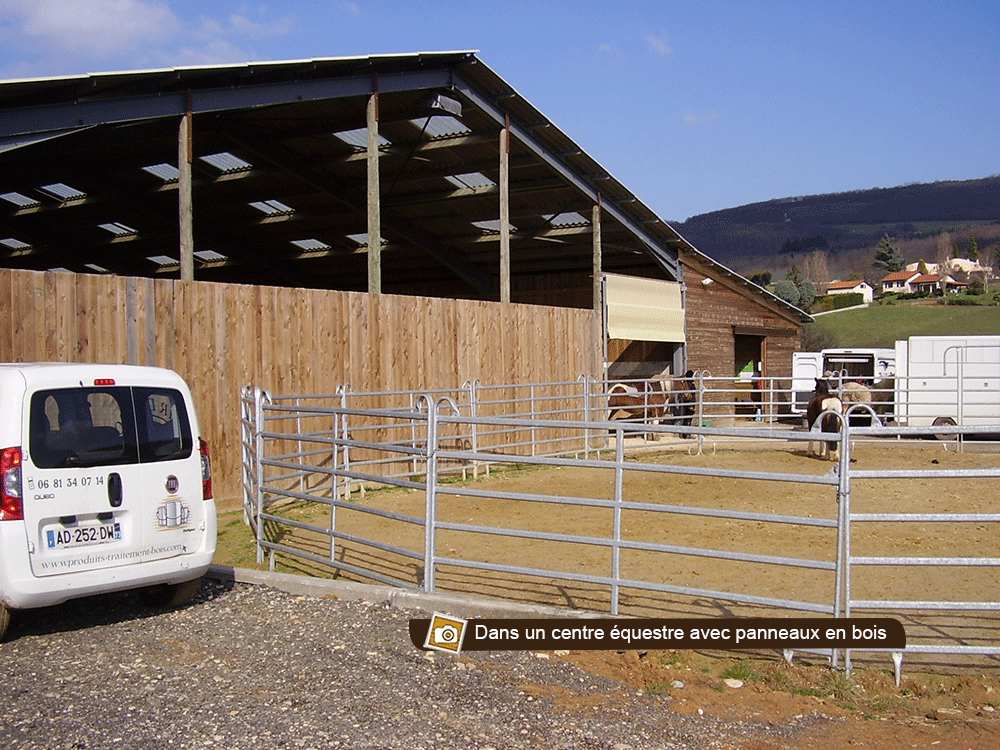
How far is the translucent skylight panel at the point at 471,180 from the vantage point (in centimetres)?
1987

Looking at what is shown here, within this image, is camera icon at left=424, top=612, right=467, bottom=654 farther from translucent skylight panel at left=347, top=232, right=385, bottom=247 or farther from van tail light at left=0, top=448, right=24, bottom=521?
translucent skylight panel at left=347, top=232, right=385, bottom=247

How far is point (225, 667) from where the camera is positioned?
17.2ft

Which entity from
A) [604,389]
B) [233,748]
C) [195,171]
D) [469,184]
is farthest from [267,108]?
[233,748]

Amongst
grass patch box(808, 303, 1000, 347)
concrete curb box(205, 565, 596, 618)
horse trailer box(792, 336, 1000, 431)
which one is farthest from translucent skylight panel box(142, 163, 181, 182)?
grass patch box(808, 303, 1000, 347)

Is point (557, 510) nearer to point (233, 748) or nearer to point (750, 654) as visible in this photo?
point (750, 654)

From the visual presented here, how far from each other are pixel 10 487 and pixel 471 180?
15.5 m

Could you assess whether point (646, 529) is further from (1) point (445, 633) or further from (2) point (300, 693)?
(2) point (300, 693)

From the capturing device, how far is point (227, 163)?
1889 cm

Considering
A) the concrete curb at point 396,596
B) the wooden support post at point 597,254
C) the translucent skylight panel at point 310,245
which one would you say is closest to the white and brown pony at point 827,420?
the wooden support post at point 597,254

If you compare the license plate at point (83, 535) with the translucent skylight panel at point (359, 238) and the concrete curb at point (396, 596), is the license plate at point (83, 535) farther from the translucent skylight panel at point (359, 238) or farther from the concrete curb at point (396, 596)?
the translucent skylight panel at point (359, 238)

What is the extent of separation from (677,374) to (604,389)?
5.80m

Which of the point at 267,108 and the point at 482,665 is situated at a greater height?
the point at 267,108

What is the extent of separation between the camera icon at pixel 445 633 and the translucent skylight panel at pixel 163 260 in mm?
22453
